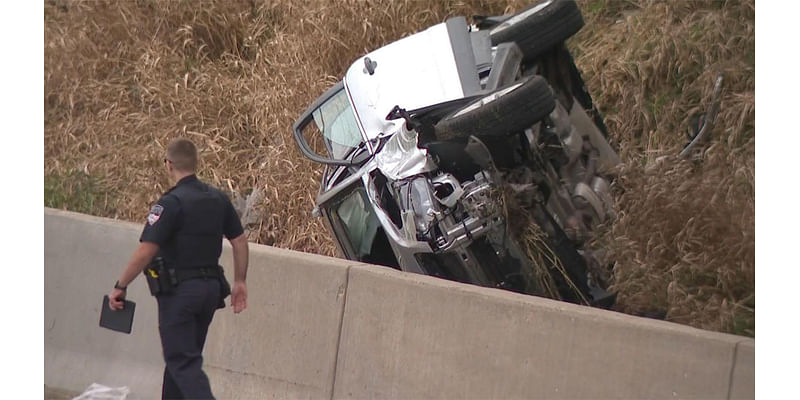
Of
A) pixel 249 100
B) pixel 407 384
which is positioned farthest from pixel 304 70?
pixel 407 384

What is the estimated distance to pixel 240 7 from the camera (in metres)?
11.2

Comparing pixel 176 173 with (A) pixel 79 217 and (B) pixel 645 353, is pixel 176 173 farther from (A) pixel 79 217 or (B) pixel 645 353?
(B) pixel 645 353

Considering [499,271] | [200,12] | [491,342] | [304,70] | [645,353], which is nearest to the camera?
[645,353]

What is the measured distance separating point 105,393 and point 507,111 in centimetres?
320

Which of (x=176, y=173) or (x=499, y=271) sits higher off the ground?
(x=176, y=173)

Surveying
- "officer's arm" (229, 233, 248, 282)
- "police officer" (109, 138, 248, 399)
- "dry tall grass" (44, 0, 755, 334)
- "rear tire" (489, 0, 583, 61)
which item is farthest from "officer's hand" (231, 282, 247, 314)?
"rear tire" (489, 0, 583, 61)

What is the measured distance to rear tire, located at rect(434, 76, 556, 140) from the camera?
5.89 metres

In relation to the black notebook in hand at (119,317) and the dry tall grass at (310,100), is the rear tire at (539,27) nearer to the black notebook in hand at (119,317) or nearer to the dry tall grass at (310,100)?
the dry tall grass at (310,100)

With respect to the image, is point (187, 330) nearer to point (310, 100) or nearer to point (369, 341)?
point (369, 341)

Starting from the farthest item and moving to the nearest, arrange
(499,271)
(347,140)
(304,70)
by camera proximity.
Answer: (304,70)
(347,140)
(499,271)

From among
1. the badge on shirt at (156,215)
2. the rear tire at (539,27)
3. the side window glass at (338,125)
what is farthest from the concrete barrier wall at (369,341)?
the rear tire at (539,27)

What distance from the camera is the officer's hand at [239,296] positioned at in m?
6.07

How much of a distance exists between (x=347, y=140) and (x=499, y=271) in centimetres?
143

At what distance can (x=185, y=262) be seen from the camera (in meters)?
5.67
